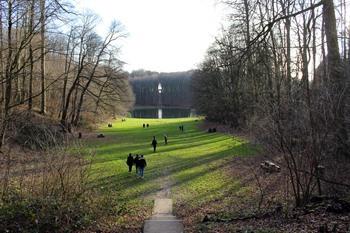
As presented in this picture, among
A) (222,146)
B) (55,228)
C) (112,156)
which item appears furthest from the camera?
(222,146)

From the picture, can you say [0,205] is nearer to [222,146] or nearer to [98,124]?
[222,146]

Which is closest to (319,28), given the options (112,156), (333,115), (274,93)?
(274,93)

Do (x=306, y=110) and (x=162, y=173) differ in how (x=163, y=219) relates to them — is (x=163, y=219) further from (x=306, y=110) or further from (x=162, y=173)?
(x=162, y=173)

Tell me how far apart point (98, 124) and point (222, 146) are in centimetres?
3517

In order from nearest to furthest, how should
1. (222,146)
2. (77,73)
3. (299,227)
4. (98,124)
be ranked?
1. (299,227)
2. (222,146)
3. (77,73)
4. (98,124)

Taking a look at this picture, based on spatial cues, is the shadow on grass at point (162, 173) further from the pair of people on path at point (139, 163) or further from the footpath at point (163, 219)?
the footpath at point (163, 219)

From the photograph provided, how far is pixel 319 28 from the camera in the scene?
17781 mm

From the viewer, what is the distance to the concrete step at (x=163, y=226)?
12.8m

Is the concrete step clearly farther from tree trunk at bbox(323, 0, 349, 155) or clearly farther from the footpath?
tree trunk at bbox(323, 0, 349, 155)

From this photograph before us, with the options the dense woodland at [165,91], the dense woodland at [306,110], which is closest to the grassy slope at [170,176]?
the dense woodland at [306,110]

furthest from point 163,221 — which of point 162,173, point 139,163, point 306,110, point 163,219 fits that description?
point 162,173

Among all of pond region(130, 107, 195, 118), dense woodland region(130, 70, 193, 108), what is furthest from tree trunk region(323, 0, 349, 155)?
dense woodland region(130, 70, 193, 108)

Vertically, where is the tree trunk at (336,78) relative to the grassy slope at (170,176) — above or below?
above

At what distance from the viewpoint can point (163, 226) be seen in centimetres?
1358
